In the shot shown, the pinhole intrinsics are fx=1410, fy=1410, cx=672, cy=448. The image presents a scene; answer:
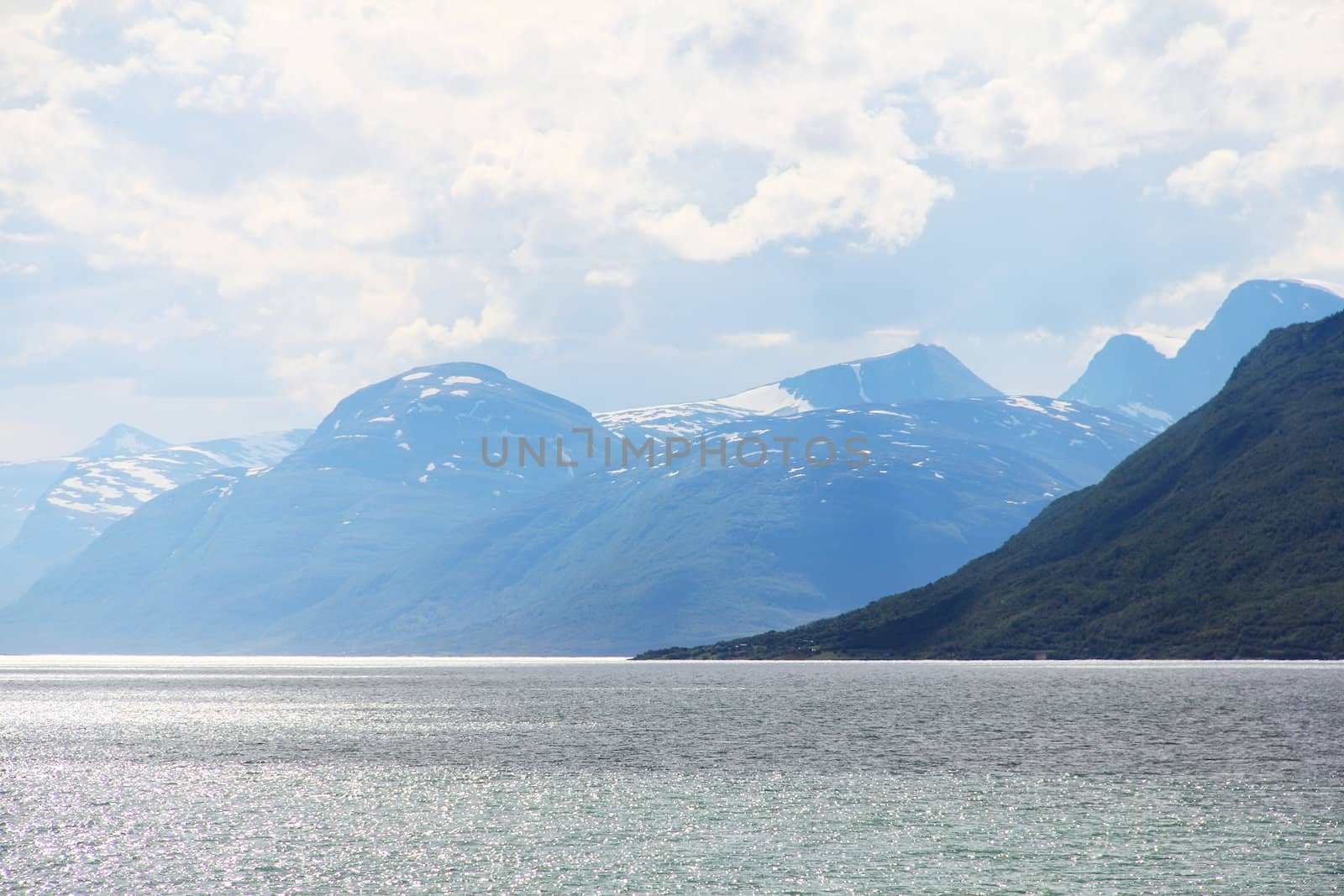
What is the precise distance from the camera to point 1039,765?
114 meters

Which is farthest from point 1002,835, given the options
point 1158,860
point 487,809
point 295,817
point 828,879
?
point 295,817

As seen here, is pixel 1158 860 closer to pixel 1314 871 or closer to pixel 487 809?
pixel 1314 871

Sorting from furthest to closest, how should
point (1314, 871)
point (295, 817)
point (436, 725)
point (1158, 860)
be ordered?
point (436, 725) < point (295, 817) < point (1158, 860) < point (1314, 871)

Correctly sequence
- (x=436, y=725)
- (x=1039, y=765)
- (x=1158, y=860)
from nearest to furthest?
(x=1158, y=860)
(x=1039, y=765)
(x=436, y=725)

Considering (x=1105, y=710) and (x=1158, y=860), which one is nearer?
(x=1158, y=860)

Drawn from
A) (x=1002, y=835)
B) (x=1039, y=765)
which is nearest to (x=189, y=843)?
(x=1002, y=835)

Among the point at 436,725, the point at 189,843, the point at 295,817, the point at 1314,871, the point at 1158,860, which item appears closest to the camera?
the point at 1314,871

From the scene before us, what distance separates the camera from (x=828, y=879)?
66.2 m

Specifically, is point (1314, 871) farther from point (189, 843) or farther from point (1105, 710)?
point (1105, 710)

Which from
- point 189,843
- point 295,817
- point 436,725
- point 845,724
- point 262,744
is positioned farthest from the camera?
point 436,725

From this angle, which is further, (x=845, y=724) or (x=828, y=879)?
(x=845, y=724)

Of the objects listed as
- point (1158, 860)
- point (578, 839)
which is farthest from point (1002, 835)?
point (578, 839)

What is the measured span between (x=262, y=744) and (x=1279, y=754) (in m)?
99.9

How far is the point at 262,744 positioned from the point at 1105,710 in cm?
10503
